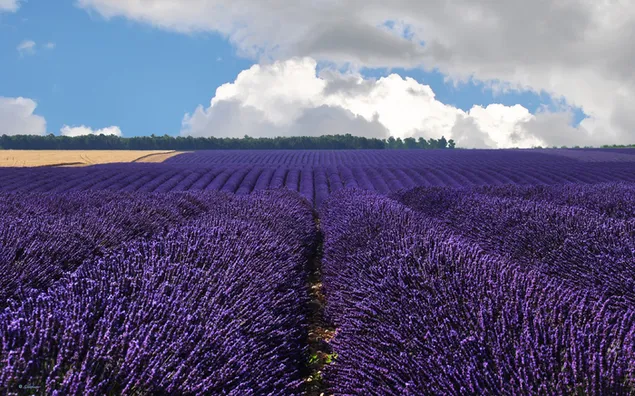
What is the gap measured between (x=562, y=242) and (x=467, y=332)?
2511 mm

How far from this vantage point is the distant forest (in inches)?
2164

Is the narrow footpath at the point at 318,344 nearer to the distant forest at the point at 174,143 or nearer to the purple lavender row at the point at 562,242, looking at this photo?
the purple lavender row at the point at 562,242

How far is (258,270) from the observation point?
3.46 meters

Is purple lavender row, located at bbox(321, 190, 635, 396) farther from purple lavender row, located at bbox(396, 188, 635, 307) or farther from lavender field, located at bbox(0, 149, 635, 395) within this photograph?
purple lavender row, located at bbox(396, 188, 635, 307)

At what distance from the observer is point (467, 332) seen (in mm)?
2381

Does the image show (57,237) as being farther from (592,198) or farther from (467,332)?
(592,198)

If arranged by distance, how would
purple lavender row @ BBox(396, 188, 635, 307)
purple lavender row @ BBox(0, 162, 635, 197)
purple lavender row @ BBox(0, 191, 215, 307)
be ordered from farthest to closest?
purple lavender row @ BBox(0, 162, 635, 197) → purple lavender row @ BBox(396, 188, 635, 307) → purple lavender row @ BBox(0, 191, 215, 307)

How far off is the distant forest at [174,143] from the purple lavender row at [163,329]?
2111 inches

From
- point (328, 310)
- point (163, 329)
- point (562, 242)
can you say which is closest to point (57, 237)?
point (328, 310)

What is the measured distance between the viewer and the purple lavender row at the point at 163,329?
183 cm

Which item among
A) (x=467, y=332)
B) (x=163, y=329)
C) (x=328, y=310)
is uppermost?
(x=163, y=329)

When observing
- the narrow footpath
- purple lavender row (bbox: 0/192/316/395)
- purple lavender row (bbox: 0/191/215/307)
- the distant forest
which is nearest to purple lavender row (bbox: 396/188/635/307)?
the narrow footpath

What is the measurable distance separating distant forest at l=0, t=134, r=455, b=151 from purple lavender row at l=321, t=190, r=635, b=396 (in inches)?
2117

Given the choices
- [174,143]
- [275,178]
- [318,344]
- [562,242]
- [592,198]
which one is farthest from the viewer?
[174,143]
